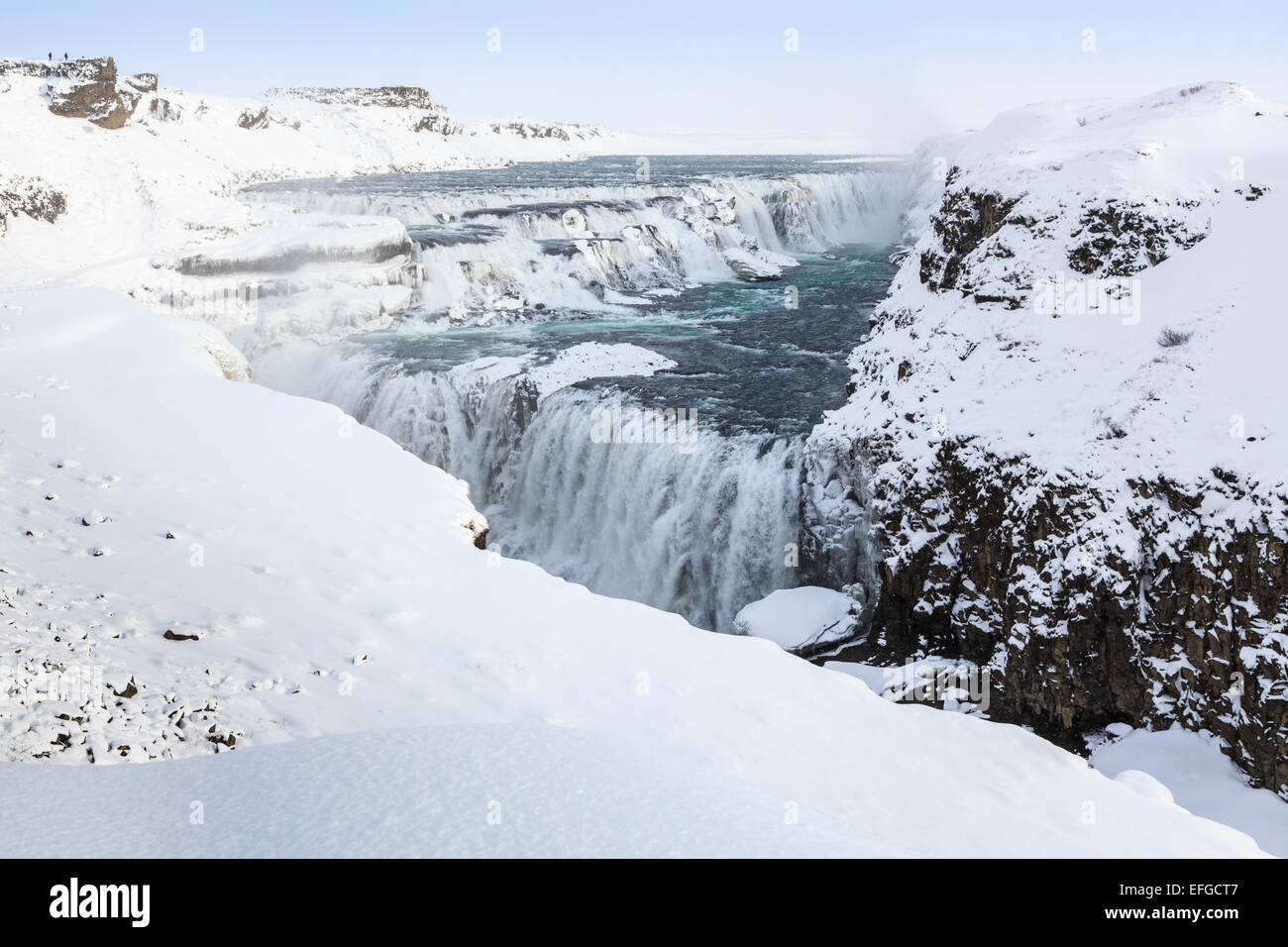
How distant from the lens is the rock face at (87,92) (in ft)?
107

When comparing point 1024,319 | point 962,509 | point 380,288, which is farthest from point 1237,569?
point 380,288

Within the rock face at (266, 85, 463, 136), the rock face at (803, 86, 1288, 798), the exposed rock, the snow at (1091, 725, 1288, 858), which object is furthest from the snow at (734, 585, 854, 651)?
the rock face at (266, 85, 463, 136)

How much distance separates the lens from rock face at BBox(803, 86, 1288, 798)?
871cm

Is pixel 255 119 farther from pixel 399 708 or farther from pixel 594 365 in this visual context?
pixel 399 708

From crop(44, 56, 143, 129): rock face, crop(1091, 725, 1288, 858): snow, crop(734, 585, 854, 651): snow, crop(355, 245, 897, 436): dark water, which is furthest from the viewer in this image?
crop(44, 56, 143, 129): rock face

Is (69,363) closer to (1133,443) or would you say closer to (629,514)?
(629,514)

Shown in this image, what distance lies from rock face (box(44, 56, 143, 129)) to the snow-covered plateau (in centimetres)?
1746

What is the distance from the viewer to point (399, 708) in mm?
5359

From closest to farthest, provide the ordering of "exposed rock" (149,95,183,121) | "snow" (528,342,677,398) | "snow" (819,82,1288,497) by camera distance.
→ "snow" (819,82,1288,497), "snow" (528,342,677,398), "exposed rock" (149,95,183,121)

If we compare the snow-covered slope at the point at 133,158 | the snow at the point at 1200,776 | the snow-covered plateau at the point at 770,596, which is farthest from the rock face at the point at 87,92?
the snow at the point at 1200,776

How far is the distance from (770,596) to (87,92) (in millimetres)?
34621

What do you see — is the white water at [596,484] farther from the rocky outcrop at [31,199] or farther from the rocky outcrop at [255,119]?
the rocky outcrop at [255,119]

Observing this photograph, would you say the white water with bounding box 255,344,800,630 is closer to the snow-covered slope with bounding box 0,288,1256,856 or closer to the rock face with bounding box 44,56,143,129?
the snow-covered slope with bounding box 0,288,1256,856

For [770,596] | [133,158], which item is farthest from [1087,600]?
[133,158]
